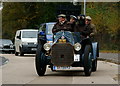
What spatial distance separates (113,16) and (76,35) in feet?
98.8

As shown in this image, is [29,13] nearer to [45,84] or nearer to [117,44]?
[117,44]

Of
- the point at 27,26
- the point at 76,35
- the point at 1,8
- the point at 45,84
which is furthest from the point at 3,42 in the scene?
the point at 45,84

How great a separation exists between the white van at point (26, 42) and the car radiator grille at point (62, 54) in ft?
57.6

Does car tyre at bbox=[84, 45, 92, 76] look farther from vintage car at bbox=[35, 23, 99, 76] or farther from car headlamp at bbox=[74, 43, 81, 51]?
car headlamp at bbox=[74, 43, 81, 51]

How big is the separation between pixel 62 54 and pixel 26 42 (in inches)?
712

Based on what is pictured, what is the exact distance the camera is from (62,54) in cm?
1677

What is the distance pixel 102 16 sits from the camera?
4819 cm

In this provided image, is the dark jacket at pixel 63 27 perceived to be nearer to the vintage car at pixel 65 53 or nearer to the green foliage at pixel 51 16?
the vintage car at pixel 65 53

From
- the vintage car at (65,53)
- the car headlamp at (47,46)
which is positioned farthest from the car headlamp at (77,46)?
the car headlamp at (47,46)

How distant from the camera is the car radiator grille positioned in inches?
658

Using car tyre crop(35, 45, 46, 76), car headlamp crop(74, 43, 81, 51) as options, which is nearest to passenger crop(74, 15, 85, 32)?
car headlamp crop(74, 43, 81, 51)

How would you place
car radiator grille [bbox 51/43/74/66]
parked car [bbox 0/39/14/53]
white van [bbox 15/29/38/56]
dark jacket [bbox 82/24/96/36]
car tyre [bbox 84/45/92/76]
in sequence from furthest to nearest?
parked car [bbox 0/39/14/53], white van [bbox 15/29/38/56], dark jacket [bbox 82/24/96/36], car tyre [bbox 84/45/92/76], car radiator grille [bbox 51/43/74/66]

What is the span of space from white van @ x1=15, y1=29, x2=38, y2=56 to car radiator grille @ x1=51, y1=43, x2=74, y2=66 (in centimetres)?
1756

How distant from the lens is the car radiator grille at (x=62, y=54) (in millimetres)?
16703
